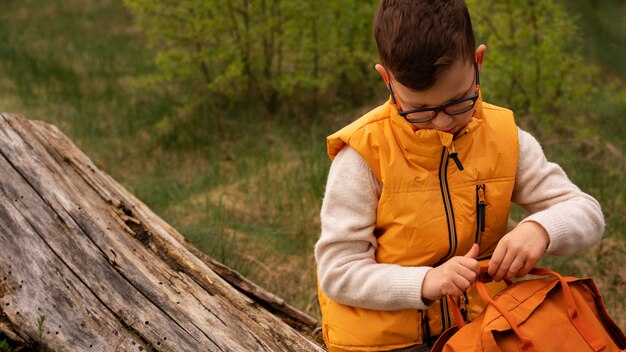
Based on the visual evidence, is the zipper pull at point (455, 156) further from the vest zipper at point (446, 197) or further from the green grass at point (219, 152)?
the green grass at point (219, 152)

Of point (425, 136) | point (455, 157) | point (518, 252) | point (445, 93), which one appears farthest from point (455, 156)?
point (518, 252)

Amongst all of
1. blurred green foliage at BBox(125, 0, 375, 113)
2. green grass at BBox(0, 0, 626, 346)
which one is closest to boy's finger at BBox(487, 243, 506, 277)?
green grass at BBox(0, 0, 626, 346)

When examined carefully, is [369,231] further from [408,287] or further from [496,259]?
[496,259]

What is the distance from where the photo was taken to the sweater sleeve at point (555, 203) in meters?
2.12

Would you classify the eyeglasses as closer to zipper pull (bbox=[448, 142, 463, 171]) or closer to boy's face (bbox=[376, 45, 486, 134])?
boy's face (bbox=[376, 45, 486, 134])

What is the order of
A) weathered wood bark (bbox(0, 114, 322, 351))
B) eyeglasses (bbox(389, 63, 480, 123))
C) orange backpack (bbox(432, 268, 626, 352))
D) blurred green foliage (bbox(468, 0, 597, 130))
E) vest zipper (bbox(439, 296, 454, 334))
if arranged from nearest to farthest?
1. orange backpack (bbox(432, 268, 626, 352))
2. eyeglasses (bbox(389, 63, 480, 123))
3. vest zipper (bbox(439, 296, 454, 334))
4. weathered wood bark (bbox(0, 114, 322, 351))
5. blurred green foliage (bbox(468, 0, 597, 130))

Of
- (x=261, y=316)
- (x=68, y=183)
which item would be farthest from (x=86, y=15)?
(x=261, y=316)

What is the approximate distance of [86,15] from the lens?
10.3 m

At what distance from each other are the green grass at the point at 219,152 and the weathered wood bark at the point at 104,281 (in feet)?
3.12

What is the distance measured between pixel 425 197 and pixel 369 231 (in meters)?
0.19

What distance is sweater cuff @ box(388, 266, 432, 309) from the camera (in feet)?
6.80

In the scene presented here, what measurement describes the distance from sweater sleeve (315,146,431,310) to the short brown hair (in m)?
0.35

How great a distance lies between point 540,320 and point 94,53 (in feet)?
25.0

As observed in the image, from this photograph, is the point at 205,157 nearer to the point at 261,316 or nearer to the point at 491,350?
the point at 261,316
